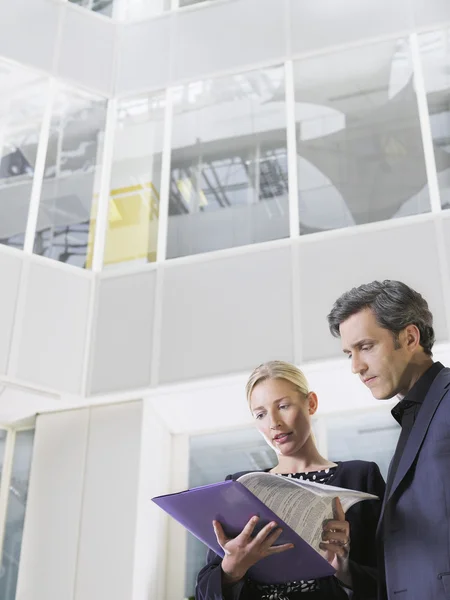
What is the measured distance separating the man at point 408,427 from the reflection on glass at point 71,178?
16.0ft

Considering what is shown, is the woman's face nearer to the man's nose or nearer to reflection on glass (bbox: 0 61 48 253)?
the man's nose

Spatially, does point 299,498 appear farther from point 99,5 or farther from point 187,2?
point 99,5

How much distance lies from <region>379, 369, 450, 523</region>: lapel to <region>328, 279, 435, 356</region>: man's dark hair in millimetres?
216

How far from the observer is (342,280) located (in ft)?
20.7

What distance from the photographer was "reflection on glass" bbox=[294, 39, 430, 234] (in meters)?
6.63

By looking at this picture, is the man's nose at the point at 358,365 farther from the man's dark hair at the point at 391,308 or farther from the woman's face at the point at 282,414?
the woman's face at the point at 282,414

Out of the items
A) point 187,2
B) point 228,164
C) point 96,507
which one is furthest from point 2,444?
point 187,2

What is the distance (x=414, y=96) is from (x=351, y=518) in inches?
205

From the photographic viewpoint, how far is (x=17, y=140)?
745 centimetres

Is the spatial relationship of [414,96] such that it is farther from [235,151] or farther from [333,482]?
[333,482]

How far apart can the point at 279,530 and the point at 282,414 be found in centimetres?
67

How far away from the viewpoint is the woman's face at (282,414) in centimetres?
292

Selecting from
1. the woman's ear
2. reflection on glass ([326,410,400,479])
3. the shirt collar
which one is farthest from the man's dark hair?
reflection on glass ([326,410,400,479])

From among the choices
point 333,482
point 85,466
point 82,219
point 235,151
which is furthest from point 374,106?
point 333,482
